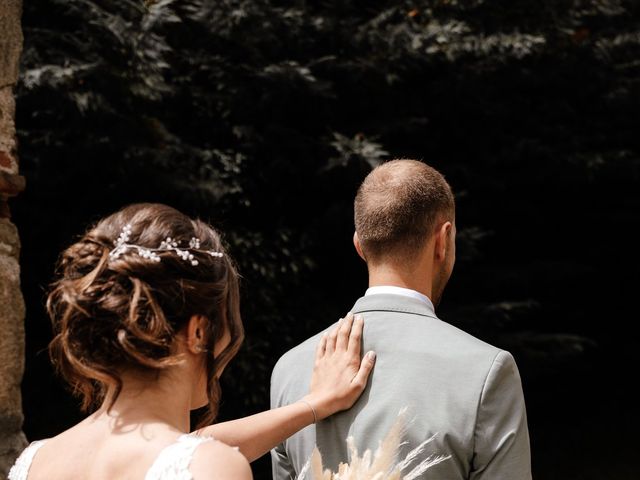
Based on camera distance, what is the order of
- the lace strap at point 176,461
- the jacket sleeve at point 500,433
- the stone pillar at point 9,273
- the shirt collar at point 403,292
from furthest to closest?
the stone pillar at point 9,273, the shirt collar at point 403,292, the jacket sleeve at point 500,433, the lace strap at point 176,461

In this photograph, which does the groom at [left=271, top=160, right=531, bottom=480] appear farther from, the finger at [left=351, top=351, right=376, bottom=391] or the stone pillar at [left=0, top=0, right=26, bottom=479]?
the stone pillar at [left=0, top=0, right=26, bottom=479]

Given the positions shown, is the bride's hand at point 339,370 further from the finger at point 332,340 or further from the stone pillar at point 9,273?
the stone pillar at point 9,273

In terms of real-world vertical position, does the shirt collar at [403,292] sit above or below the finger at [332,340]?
above

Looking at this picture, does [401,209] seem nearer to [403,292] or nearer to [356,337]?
[403,292]

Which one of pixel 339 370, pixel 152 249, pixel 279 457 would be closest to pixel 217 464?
pixel 152 249

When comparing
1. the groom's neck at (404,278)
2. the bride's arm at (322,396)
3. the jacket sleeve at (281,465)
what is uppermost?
the groom's neck at (404,278)

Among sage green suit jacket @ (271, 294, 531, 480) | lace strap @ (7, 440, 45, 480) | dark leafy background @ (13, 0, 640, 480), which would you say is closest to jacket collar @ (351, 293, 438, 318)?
sage green suit jacket @ (271, 294, 531, 480)

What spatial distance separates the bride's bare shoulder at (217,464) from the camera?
1.31 metres

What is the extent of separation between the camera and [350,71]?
534 centimetres

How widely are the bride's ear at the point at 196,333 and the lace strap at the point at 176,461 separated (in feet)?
0.65

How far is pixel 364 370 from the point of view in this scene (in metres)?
1.83

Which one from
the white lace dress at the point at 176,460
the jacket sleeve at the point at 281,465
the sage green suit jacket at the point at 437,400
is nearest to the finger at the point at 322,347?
the sage green suit jacket at the point at 437,400

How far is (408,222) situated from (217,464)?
847 mm

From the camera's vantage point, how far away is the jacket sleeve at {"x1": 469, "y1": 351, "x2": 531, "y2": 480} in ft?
5.44
